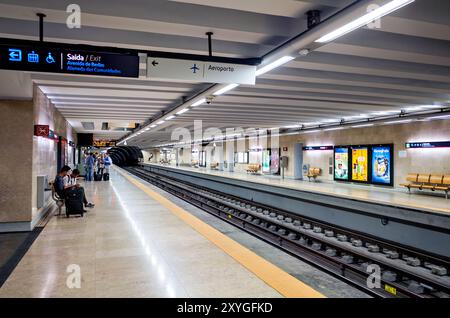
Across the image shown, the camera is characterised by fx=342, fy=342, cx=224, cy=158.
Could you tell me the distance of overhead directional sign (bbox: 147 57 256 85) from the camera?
4785mm

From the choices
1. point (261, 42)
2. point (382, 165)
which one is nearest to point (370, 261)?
point (261, 42)

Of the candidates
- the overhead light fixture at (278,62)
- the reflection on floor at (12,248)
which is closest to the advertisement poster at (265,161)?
the reflection on floor at (12,248)

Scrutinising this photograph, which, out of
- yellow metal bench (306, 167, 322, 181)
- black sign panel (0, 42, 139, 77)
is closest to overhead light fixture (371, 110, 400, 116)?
yellow metal bench (306, 167, 322, 181)

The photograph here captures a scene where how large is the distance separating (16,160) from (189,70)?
14.7ft

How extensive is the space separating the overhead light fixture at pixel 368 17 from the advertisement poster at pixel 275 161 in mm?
17896

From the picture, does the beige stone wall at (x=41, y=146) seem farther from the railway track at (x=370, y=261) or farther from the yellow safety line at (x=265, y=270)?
the railway track at (x=370, y=261)

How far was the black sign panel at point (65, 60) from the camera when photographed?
4.07 m

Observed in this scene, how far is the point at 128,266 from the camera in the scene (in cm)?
433

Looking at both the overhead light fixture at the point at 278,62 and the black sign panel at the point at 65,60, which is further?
the overhead light fixture at the point at 278,62

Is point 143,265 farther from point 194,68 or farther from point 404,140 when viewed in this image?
point 404,140

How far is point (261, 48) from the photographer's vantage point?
531 cm

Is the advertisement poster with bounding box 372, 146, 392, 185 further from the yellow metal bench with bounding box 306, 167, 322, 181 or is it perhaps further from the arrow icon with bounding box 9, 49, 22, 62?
the arrow icon with bounding box 9, 49, 22, 62

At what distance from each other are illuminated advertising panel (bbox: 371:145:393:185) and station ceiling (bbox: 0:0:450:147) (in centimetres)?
510
